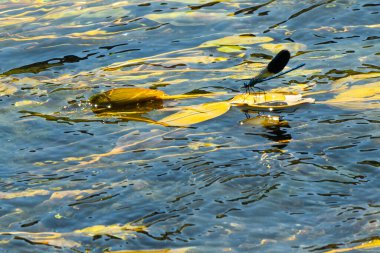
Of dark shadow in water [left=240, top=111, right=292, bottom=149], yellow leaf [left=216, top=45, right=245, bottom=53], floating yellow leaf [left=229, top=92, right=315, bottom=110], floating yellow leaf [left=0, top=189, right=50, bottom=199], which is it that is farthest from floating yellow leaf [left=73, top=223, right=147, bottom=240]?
yellow leaf [left=216, top=45, right=245, bottom=53]

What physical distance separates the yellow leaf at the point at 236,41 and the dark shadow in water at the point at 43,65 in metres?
0.83

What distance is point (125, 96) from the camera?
444 cm

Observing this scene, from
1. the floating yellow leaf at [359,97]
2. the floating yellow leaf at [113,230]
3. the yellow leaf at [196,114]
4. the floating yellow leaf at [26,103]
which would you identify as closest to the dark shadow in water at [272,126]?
the yellow leaf at [196,114]

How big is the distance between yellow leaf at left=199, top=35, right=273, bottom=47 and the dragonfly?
3.17 ft

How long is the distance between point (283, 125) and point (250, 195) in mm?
819

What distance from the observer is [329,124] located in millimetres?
3939

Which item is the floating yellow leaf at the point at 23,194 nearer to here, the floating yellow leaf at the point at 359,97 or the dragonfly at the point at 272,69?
the dragonfly at the point at 272,69

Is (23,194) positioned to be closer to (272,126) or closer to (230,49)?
(272,126)

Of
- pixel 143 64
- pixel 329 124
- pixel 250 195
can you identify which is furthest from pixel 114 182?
pixel 143 64

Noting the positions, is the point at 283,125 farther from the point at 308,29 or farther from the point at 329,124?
the point at 308,29

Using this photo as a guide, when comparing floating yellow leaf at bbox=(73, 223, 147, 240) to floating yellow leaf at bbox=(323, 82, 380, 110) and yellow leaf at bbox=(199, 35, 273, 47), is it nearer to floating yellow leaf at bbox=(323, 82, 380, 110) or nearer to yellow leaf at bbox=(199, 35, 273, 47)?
floating yellow leaf at bbox=(323, 82, 380, 110)

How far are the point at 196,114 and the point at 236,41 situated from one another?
4.39 feet

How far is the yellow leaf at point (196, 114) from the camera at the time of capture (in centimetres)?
414

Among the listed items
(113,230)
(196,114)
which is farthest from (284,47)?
(113,230)
